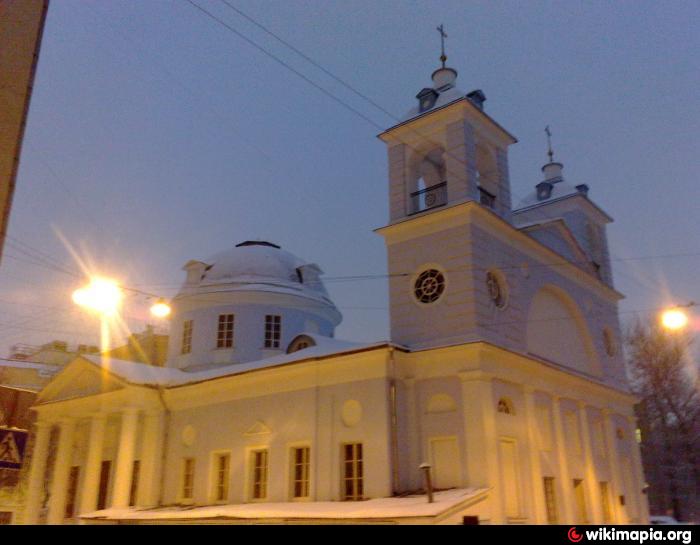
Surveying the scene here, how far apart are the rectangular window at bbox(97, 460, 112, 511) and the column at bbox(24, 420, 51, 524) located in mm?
3217

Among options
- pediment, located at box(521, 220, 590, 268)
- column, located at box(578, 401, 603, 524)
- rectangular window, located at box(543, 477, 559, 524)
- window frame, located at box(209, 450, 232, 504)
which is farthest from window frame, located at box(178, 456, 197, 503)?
pediment, located at box(521, 220, 590, 268)

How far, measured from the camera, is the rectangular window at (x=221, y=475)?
2105 centimetres

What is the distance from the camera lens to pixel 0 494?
23.4 metres

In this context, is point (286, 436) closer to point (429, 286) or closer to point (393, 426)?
point (393, 426)

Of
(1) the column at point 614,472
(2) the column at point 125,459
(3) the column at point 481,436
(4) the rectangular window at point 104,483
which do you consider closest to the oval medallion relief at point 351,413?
(3) the column at point 481,436

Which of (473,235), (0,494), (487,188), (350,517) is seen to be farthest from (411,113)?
(0,494)

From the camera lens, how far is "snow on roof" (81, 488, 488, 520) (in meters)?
13.4

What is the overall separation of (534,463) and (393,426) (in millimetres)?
4307

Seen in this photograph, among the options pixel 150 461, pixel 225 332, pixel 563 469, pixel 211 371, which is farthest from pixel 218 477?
pixel 563 469

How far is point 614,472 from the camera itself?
21469mm

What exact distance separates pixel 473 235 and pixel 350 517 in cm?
873

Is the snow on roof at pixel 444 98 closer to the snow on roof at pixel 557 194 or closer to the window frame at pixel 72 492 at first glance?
the snow on roof at pixel 557 194

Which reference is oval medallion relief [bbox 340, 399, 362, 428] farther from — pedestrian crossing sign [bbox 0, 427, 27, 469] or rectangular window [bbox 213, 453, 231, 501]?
pedestrian crossing sign [bbox 0, 427, 27, 469]
